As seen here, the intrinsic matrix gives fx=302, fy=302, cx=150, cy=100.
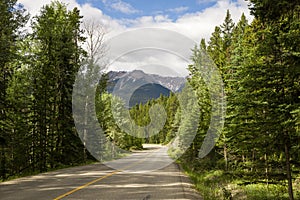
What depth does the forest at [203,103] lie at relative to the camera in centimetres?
1041

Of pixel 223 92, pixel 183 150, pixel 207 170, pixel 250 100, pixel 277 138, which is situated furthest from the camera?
pixel 183 150

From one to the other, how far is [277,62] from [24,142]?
18.7m

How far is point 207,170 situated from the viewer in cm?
2452

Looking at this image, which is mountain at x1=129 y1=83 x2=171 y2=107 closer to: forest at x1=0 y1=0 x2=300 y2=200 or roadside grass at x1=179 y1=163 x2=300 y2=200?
forest at x1=0 y1=0 x2=300 y2=200

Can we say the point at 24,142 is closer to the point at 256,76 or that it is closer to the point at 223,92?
the point at 223,92

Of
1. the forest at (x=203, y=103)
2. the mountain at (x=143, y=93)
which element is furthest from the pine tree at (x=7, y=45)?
the mountain at (x=143, y=93)

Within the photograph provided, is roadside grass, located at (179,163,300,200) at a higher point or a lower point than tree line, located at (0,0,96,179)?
lower

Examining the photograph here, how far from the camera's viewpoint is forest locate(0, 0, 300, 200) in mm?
10406

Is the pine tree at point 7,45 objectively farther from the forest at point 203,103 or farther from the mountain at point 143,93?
the mountain at point 143,93

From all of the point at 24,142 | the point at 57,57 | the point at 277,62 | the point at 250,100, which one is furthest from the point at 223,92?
the point at 24,142

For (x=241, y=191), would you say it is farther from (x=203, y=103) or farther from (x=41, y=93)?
(x=41, y=93)

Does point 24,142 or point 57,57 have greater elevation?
point 57,57

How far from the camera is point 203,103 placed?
27156mm

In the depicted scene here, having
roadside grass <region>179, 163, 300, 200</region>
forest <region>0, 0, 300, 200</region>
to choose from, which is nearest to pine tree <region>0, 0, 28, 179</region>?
forest <region>0, 0, 300, 200</region>
